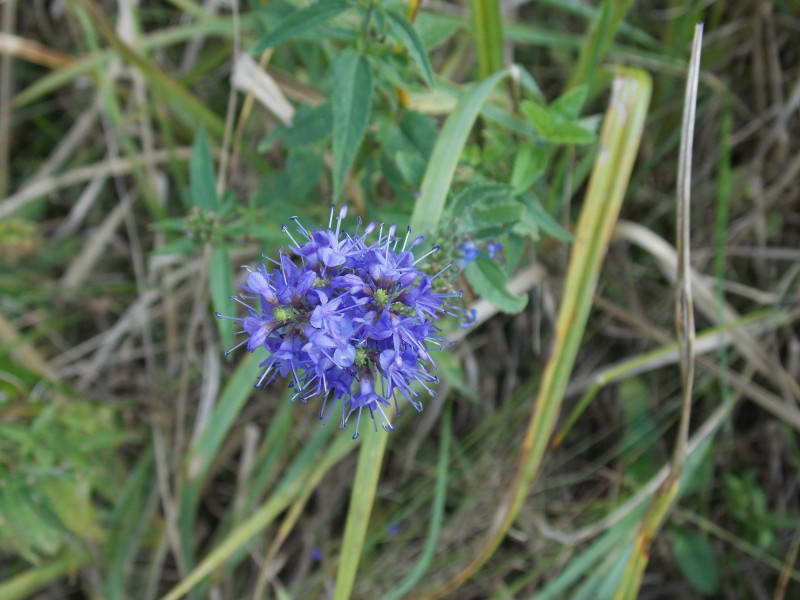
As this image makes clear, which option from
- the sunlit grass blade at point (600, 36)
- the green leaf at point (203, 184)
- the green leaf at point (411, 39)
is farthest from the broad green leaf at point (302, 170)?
the sunlit grass blade at point (600, 36)

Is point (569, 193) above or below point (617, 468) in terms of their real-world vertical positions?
above

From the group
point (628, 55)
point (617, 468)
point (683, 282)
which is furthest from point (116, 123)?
point (617, 468)

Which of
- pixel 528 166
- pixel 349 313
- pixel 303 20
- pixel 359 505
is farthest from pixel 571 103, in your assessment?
pixel 359 505

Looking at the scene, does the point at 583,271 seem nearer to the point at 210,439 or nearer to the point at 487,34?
the point at 487,34

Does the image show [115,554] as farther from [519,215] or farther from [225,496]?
[519,215]

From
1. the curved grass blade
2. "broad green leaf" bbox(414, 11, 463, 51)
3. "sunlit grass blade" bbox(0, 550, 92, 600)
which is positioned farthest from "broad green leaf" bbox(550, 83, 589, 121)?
"sunlit grass blade" bbox(0, 550, 92, 600)

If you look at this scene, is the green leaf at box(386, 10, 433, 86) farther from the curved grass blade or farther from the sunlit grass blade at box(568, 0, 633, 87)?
the curved grass blade

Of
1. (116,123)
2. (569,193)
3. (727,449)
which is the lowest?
(727,449)
